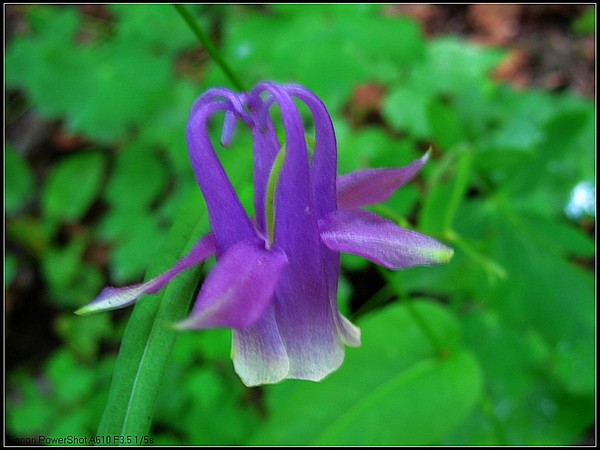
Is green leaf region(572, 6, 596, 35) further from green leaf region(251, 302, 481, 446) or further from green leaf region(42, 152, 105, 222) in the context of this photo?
green leaf region(42, 152, 105, 222)

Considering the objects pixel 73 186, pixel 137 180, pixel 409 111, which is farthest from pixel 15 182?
pixel 409 111

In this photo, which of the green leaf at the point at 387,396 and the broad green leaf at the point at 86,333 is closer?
the green leaf at the point at 387,396

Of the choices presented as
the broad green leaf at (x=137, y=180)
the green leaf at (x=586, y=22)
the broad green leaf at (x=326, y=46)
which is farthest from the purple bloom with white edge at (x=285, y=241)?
the green leaf at (x=586, y=22)

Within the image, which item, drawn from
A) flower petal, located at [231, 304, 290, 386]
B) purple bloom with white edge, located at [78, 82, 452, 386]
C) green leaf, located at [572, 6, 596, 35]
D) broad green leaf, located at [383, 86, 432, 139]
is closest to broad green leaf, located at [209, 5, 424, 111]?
broad green leaf, located at [383, 86, 432, 139]

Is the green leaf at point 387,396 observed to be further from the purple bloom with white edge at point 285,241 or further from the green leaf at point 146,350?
the green leaf at point 146,350

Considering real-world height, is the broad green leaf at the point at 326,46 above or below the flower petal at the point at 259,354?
below

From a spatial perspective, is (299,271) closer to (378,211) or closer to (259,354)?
(259,354)
